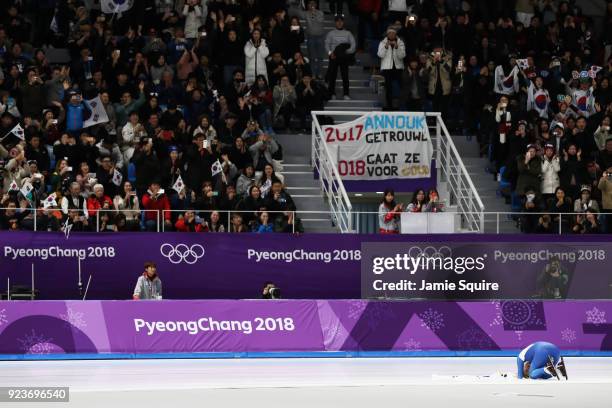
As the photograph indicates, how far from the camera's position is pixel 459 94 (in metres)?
34.0

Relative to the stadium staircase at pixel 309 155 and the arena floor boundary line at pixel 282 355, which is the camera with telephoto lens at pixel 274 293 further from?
the stadium staircase at pixel 309 155

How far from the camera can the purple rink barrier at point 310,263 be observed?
27906 mm

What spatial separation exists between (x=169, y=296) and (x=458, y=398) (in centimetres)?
1091

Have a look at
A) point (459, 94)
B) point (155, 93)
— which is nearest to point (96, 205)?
point (155, 93)

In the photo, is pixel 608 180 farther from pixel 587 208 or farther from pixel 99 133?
pixel 99 133

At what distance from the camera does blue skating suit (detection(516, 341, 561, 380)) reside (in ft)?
68.8

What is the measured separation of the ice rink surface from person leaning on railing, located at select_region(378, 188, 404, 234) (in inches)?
142

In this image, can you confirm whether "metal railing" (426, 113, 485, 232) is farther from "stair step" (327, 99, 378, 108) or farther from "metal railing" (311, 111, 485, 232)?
"stair step" (327, 99, 378, 108)

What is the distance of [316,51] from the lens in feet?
115

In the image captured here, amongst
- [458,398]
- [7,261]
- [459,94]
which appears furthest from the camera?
[459,94]

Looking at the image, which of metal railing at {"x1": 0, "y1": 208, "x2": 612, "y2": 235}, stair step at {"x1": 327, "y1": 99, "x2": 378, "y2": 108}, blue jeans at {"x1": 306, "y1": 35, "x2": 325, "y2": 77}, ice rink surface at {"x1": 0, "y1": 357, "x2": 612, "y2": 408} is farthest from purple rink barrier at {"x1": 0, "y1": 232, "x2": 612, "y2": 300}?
blue jeans at {"x1": 306, "y1": 35, "x2": 325, "y2": 77}

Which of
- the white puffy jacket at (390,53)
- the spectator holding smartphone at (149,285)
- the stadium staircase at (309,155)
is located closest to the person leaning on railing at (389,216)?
the stadium staircase at (309,155)

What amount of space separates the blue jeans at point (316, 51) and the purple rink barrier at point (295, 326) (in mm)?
9660

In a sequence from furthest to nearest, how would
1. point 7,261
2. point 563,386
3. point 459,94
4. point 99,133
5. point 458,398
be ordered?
1. point 459,94
2. point 99,133
3. point 7,261
4. point 563,386
5. point 458,398
